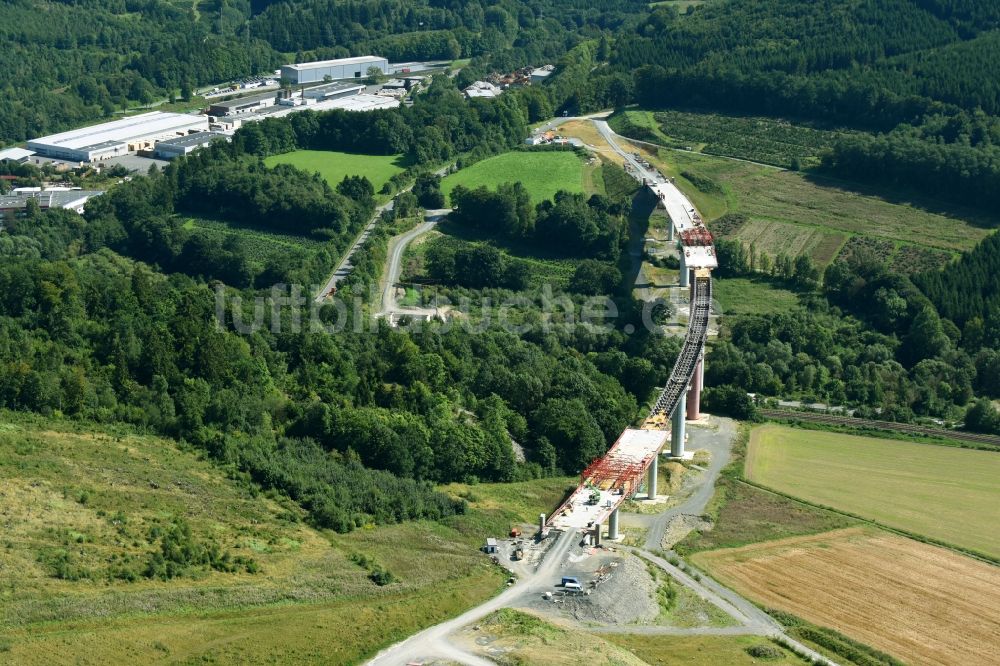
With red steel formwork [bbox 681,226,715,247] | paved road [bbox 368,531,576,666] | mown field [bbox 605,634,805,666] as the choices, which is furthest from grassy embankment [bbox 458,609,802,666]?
red steel formwork [bbox 681,226,715,247]

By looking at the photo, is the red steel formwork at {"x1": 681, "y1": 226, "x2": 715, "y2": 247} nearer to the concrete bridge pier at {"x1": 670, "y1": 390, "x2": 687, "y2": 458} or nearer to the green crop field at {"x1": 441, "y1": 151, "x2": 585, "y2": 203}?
the green crop field at {"x1": 441, "y1": 151, "x2": 585, "y2": 203}

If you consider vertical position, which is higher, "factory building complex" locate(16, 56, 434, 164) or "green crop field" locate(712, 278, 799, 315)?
"factory building complex" locate(16, 56, 434, 164)

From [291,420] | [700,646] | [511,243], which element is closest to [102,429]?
[291,420]

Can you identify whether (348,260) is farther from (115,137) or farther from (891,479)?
(891,479)

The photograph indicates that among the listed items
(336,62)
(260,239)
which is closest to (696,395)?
(260,239)

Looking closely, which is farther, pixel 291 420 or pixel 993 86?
pixel 993 86

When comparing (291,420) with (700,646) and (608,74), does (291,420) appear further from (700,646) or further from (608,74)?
(608,74)

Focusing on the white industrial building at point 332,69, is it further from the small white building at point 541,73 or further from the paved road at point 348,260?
the paved road at point 348,260

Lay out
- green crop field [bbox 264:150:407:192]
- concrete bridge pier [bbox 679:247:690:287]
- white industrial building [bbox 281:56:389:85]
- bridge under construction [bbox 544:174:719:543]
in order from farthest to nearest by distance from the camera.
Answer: white industrial building [bbox 281:56:389:85]
green crop field [bbox 264:150:407:192]
concrete bridge pier [bbox 679:247:690:287]
bridge under construction [bbox 544:174:719:543]
